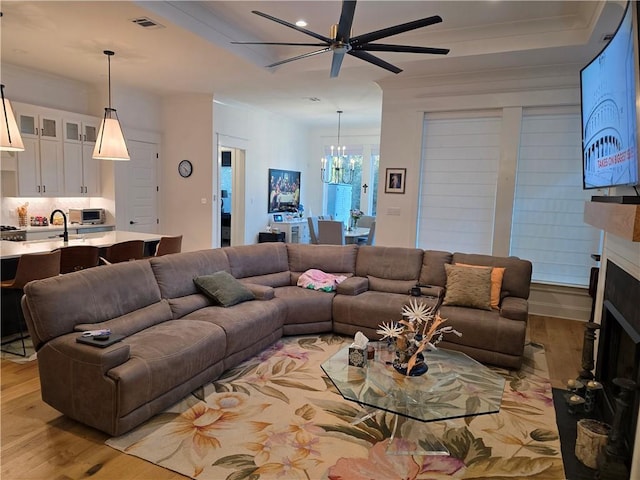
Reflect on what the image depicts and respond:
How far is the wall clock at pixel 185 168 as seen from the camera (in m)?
7.21

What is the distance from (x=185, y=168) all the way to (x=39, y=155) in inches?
87.0

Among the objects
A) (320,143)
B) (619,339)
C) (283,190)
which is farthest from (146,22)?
(320,143)

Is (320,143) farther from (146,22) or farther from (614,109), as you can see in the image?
(614,109)

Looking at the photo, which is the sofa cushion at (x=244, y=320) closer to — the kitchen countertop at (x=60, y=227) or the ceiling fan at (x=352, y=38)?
the ceiling fan at (x=352, y=38)

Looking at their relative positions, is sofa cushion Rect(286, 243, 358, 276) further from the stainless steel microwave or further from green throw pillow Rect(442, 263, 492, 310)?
the stainless steel microwave

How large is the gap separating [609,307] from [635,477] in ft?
3.84

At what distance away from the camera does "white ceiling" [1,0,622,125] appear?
384cm

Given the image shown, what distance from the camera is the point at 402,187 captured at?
582 cm

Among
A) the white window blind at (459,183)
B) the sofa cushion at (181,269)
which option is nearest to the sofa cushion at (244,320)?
the sofa cushion at (181,269)

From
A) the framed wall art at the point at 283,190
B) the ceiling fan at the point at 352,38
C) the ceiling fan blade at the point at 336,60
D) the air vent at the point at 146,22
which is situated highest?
the air vent at the point at 146,22

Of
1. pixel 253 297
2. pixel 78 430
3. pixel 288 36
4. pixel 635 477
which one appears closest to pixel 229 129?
pixel 288 36

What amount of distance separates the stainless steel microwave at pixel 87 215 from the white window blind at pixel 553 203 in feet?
20.5

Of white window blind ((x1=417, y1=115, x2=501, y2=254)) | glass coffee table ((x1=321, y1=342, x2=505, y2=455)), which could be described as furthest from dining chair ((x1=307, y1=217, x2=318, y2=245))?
glass coffee table ((x1=321, y1=342, x2=505, y2=455))

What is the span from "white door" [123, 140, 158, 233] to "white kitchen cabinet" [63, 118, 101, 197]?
0.51 m
